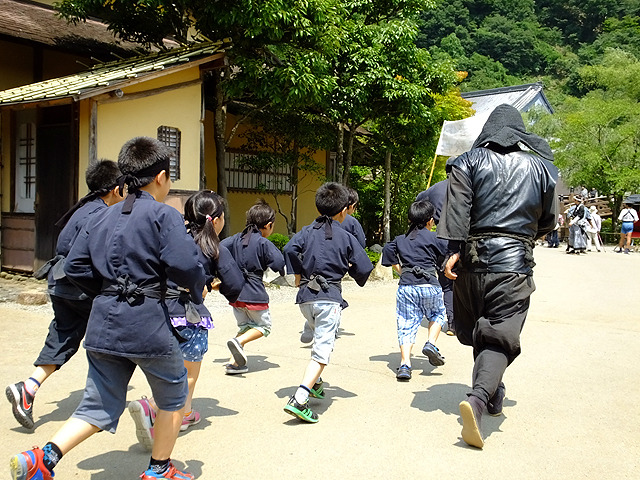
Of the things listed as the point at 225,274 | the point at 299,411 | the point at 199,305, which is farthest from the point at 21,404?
the point at 299,411

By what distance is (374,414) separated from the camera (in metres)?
4.71

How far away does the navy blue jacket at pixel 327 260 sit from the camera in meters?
4.89

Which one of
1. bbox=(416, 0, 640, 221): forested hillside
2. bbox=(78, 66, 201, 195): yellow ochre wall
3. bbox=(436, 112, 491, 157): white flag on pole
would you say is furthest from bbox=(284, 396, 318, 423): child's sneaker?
bbox=(416, 0, 640, 221): forested hillside

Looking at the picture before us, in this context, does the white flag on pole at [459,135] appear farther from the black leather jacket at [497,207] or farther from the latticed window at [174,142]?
the black leather jacket at [497,207]

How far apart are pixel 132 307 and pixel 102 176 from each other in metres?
1.92

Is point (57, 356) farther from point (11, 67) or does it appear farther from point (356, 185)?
point (356, 185)

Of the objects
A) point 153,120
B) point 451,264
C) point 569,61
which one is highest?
point 569,61

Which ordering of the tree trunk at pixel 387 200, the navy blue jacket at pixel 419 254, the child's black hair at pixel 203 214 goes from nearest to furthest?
the child's black hair at pixel 203 214 → the navy blue jacket at pixel 419 254 → the tree trunk at pixel 387 200

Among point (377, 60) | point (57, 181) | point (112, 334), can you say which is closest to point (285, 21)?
point (377, 60)

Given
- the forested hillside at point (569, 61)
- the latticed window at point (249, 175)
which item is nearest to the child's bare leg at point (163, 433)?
the latticed window at point (249, 175)

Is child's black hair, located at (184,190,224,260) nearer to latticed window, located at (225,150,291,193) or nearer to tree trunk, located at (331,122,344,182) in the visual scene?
latticed window, located at (225,150,291,193)

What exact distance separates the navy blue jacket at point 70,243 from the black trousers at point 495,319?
2.60m

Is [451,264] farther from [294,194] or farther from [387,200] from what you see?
[387,200]

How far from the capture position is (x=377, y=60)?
1375 centimetres
